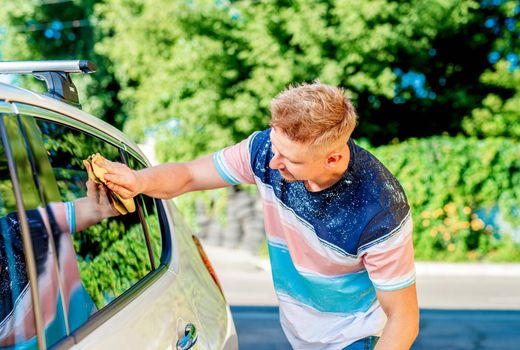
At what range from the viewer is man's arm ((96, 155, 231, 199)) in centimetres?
184

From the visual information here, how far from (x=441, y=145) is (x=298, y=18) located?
442cm

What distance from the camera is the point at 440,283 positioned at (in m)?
9.92

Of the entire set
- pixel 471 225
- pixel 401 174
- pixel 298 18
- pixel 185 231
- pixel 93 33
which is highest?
pixel 93 33

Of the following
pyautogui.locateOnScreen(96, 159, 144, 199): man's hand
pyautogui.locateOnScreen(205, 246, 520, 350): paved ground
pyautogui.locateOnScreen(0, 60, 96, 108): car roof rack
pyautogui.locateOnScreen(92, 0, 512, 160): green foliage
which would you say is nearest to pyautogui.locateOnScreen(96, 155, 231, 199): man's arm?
pyautogui.locateOnScreen(96, 159, 144, 199): man's hand

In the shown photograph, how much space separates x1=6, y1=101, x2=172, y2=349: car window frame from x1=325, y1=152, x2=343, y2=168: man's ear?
668 mm

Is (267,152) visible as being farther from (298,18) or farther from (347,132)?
(298,18)

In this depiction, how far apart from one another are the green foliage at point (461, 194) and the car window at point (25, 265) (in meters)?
11.0

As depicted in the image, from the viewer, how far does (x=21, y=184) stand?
1.44 meters

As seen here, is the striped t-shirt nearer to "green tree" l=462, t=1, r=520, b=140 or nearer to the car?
the car

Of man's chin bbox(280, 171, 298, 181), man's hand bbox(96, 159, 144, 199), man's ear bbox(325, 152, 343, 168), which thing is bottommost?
man's chin bbox(280, 171, 298, 181)

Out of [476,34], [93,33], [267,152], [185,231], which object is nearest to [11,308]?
[267,152]

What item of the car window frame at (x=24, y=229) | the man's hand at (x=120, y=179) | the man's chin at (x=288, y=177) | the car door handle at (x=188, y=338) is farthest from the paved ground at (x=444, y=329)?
the car window frame at (x=24, y=229)

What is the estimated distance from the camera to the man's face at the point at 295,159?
1934 millimetres

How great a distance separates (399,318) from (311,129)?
62 centimetres
